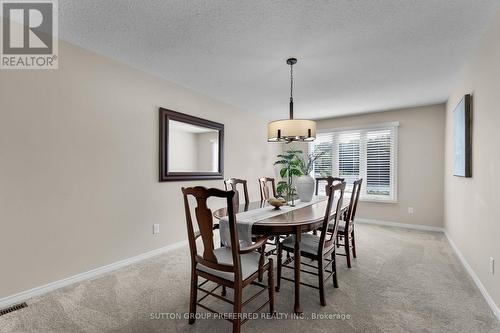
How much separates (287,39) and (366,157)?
3.69 m

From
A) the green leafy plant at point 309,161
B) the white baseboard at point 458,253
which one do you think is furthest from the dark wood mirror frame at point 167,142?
the white baseboard at point 458,253

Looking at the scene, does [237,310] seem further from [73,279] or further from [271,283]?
[73,279]

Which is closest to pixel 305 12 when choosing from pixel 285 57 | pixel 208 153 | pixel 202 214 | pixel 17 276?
pixel 285 57

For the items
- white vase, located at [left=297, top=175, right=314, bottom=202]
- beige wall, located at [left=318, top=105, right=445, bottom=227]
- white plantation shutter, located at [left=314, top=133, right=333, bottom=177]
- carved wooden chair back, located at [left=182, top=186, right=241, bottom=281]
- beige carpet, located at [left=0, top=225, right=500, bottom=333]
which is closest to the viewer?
carved wooden chair back, located at [left=182, top=186, right=241, bottom=281]

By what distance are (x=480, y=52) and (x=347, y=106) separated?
2.30 m

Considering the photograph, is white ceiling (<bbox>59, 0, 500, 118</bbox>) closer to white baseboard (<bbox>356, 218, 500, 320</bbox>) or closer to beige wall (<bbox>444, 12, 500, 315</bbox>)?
beige wall (<bbox>444, 12, 500, 315</bbox>)

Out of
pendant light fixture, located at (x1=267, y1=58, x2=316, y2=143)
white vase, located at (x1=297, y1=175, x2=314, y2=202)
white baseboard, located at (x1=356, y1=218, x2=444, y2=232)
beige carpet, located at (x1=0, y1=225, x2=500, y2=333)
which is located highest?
pendant light fixture, located at (x1=267, y1=58, x2=316, y2=143)

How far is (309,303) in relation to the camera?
6.89 ft

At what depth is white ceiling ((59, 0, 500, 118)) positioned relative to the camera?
1883mm

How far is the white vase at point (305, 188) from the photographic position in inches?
117

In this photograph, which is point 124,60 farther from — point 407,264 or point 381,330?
point 407,264

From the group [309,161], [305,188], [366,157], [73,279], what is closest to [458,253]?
[305,188]

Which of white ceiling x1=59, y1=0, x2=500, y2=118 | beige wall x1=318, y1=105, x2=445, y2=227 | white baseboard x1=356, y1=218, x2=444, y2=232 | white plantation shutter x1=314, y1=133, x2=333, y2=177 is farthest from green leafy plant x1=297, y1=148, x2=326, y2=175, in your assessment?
white ceiling x1=59, y1=0, x2=500, y2=118

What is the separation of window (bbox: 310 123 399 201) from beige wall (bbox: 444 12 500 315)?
6.16ft
